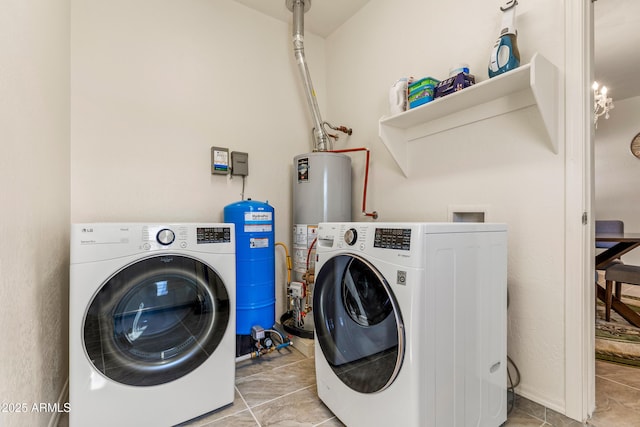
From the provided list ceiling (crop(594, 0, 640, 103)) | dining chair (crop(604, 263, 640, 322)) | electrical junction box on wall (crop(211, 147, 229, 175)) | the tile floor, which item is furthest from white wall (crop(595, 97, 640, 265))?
electrical junction box on wall (crop(211, 147, 229, 175))

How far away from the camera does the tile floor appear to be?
1.16 m

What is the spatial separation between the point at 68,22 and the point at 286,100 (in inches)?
54.2

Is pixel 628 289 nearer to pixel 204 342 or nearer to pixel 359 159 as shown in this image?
pixel 359 159

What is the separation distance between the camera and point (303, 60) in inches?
85.8

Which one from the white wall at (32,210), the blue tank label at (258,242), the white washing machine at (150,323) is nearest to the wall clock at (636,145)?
the blue tank label at (258,242)

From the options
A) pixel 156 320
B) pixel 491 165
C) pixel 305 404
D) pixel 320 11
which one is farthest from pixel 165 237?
pixel 320 11

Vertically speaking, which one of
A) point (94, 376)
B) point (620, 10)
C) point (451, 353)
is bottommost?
point (94, 376)

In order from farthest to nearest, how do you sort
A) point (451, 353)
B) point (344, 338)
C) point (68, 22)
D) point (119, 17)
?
point (119, 17) → point (68, 22) → point (344, 338) → point (451, 353)

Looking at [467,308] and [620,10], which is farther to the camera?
[620,10]

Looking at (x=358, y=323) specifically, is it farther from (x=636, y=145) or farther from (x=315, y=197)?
(x=636, y=145)

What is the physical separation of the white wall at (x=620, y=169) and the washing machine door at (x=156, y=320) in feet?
18.5

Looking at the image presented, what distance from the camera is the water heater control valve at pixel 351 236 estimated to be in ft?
3.51

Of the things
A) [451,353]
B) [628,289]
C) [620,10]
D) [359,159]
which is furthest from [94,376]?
[628,289]

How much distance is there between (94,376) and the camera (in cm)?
103
